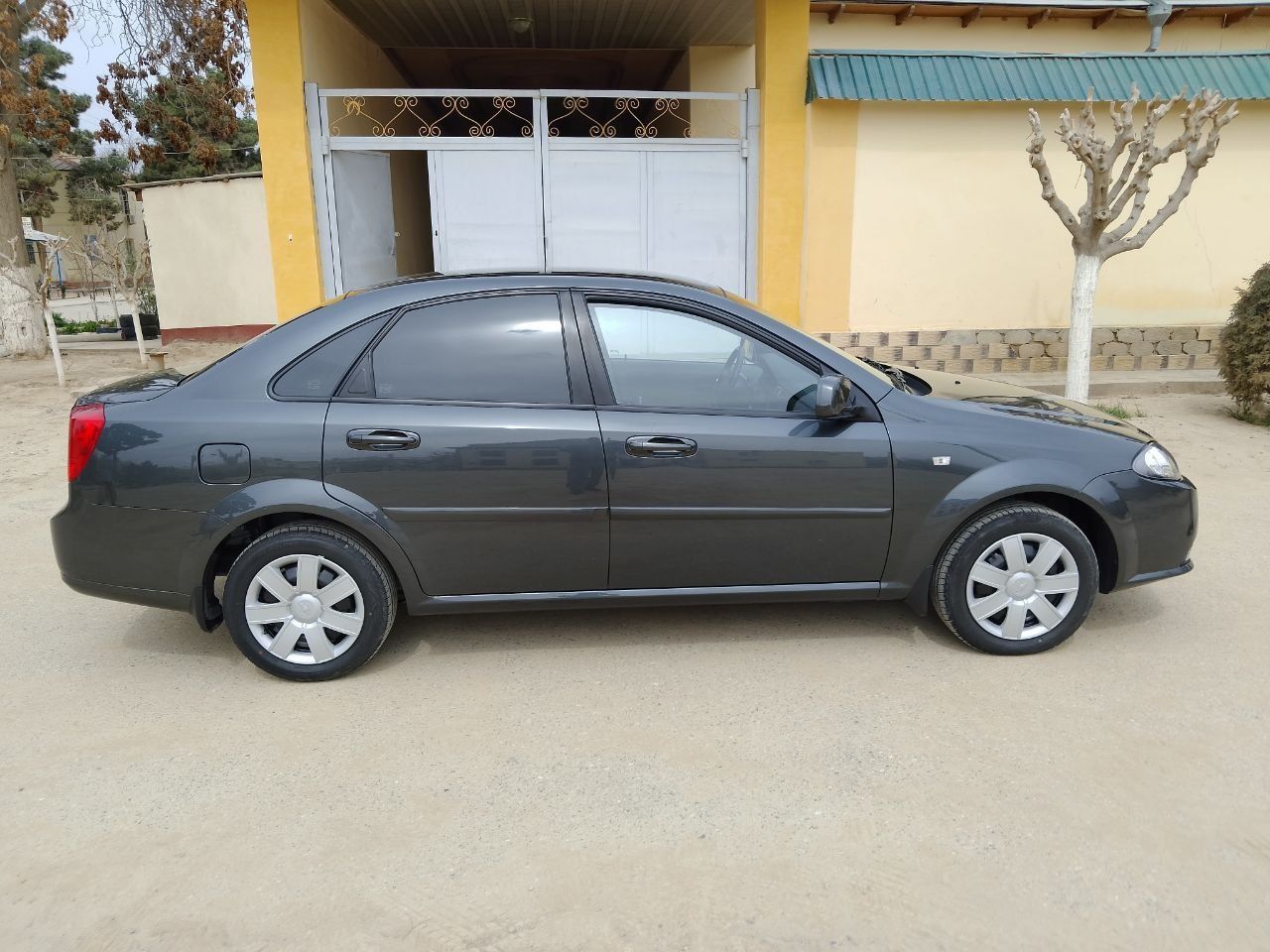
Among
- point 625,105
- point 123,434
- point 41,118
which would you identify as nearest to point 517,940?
point 123,434

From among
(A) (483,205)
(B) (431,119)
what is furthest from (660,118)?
(B) (431,119)

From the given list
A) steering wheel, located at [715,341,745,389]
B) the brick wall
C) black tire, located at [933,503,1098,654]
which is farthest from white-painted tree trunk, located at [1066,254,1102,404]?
steering wheel, located at [715,341,745,389]

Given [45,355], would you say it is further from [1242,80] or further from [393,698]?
[1242,80]

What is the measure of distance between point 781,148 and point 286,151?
476cm

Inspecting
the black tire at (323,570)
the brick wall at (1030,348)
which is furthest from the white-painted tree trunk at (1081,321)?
the black tire at (323,570)

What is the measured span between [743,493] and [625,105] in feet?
23.9

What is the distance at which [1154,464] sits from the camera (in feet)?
12.8

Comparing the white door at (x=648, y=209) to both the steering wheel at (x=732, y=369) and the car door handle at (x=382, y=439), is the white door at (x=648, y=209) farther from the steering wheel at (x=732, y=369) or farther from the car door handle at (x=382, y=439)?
the car door handle at (x=382, y=439)

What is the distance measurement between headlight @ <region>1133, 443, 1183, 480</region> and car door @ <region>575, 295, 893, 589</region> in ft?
3.51

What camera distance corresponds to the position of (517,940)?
2.35 meters

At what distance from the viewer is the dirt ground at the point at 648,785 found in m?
2.43

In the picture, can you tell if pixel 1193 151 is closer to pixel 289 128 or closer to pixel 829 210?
pixel 829 210

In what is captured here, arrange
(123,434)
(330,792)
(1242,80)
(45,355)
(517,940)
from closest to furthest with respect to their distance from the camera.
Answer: (517,940) < (330,792) < (123,434) < (1242,80) < (45,355)

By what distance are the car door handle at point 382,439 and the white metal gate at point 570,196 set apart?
5.99m
